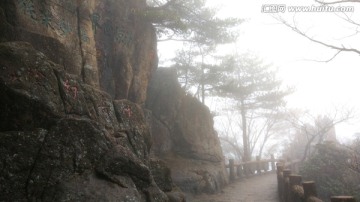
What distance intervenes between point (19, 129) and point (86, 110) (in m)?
1.58

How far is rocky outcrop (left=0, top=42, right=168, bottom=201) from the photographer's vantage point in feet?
14.2

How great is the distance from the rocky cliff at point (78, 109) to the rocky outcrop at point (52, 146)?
0.02 meters

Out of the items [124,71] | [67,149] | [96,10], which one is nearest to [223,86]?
[124,71]

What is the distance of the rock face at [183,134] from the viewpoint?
13311mm

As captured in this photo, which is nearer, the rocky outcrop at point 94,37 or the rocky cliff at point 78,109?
the rocky cliff at point 78,109

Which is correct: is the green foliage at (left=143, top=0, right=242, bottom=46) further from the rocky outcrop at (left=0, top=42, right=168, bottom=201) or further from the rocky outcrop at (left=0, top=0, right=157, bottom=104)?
the rocky outcrop at (left=0, top=42, right=168, bottom=201)

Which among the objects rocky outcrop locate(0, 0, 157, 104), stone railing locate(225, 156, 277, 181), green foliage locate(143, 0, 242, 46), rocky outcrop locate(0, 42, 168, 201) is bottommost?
stone railing locate(225, 156, 277, 181)

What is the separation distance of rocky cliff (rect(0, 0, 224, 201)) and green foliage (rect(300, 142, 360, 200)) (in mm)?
4737

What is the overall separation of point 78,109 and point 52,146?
1375 mm

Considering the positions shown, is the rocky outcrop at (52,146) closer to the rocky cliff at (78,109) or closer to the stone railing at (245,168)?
the rocky cliff at (78,109)

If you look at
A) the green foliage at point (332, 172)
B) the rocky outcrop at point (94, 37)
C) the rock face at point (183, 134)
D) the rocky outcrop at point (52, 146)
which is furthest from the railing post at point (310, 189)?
the rock face at point (183, 134)

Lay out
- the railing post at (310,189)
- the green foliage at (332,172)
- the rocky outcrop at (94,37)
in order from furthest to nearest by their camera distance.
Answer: the green foliage at (332,172) → the rocky outcrop at (94,37) → the railing post at (310,189)

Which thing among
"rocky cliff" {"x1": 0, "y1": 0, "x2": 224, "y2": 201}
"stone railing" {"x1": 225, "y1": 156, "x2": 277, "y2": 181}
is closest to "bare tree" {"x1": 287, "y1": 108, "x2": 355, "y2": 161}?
"stone railing" {"x1": 225, "y1": 156, "x2": 277, "y2": 181}

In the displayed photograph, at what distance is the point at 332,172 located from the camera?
12.2 m
